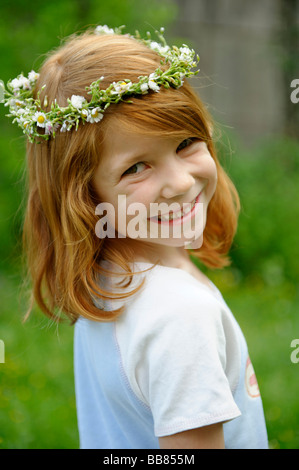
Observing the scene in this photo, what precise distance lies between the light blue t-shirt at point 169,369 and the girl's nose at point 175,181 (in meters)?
0.23

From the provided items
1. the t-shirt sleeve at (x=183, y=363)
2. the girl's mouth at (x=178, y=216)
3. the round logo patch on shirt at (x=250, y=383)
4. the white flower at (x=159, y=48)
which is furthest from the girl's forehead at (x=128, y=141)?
the round logo patch on shirt at (x=250, y=383)

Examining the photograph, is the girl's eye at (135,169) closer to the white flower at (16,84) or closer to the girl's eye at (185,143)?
the girl's eye at (185,143)

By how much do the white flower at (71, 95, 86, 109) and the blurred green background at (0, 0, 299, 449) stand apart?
1.59 m

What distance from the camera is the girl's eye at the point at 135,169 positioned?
5.15 ft

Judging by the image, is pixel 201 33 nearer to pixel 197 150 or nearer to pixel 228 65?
pixel 228 65

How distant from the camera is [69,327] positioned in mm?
4496

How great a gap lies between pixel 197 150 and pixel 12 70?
382 centimetres

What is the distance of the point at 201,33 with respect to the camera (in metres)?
8.63

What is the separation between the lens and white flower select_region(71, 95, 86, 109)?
5.11 ft

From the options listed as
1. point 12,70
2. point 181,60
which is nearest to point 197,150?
point 181,60

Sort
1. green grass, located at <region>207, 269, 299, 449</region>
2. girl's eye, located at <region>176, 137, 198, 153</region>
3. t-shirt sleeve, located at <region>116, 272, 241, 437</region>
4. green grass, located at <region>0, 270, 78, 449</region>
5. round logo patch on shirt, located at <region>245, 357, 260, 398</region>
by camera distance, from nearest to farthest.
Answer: t-shirt sleeve, located at <region>116, 272, 241, 437</region>
girl's eye, located at <region>176, 137, 198, 153</region>
round logo patch on shirt, located at <region>245, 357, 260, 398</region>
green grass, located at <region>0, 270, 78, 449</region>
green grass, located at <region>207, 269, 299, 449</region>

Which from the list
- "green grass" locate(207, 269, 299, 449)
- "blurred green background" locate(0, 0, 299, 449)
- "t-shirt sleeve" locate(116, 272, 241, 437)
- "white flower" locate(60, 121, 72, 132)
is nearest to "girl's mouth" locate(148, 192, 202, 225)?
"t-shirt sleeve" locate(116, 272, 241, 437)

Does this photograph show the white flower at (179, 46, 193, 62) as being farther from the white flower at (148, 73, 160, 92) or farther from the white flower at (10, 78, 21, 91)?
the white flower at (10, 78, 21, 91)

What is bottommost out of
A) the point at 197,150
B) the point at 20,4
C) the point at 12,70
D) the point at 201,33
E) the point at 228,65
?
the point at 197,150
